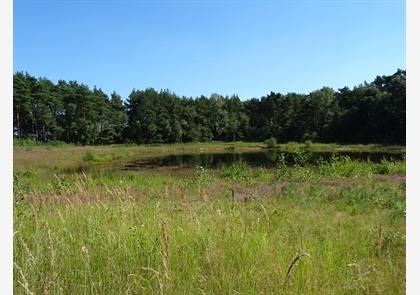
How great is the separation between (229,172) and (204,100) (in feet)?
266

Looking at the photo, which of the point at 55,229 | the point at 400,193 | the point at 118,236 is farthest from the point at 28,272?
the point at 400,193

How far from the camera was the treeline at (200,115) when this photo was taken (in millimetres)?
72250

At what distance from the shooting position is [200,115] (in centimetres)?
9750

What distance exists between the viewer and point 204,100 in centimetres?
9962
